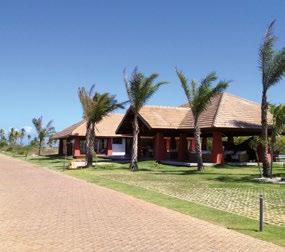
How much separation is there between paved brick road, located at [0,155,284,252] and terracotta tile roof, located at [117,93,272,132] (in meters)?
18.0

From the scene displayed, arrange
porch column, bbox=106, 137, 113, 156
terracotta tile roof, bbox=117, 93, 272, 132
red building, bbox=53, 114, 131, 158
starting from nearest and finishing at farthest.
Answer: terracotta tile roof, bbox=117, 93, 272, 132
red building, bbox=53, 114, 131, 158
porch column, bbox=106, 137, 113, 156

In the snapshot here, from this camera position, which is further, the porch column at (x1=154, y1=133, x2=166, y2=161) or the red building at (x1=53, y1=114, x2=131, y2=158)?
the red building at (x1=53, y1=114, x2=131, y2=158)

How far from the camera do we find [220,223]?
11.9 metres

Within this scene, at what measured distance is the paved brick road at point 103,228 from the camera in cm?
928

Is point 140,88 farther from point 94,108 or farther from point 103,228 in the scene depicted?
point 103,228

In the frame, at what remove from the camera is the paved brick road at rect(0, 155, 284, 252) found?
928 centimetres

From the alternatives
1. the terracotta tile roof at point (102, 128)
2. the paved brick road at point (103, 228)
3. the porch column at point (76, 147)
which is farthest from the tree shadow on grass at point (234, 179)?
the porch column at point (76, 147)

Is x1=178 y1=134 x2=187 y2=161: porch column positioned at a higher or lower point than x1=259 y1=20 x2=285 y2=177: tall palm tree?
lower

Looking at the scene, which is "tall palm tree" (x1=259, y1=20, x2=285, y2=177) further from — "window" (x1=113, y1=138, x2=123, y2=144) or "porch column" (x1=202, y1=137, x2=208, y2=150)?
"window" (x1=113, y1=138, x2=123, y2=144)

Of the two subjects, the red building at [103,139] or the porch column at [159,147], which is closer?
the porch column at [159,147]

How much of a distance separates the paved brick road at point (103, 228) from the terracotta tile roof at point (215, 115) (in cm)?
1797

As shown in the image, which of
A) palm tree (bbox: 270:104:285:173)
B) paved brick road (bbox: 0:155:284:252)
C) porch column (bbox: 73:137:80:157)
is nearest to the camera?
paved brick road (bbox: 0:155:284:252)

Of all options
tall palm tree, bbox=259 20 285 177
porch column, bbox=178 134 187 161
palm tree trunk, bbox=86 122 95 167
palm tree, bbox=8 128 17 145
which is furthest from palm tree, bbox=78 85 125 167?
palm tree, bbox=8 128 17 145

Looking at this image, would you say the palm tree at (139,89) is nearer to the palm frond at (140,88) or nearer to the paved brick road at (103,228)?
the palm frond at (140,88)
